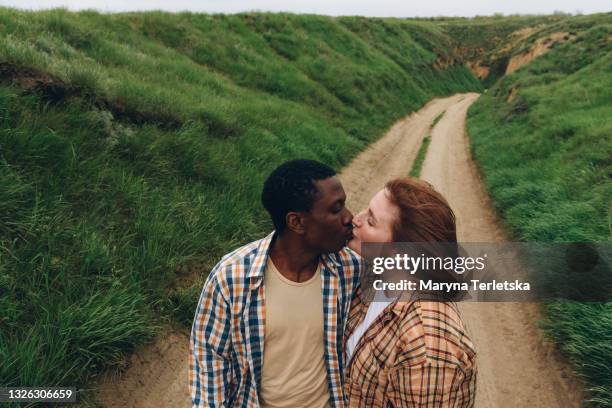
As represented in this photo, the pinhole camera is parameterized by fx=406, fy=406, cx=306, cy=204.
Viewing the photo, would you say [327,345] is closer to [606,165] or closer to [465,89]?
[606,165]

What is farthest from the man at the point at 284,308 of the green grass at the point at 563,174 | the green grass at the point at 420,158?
the green grass at the point at 420,158

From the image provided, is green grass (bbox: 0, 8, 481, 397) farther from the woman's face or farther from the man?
the woman's face

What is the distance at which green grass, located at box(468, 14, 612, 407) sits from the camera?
12.4ft

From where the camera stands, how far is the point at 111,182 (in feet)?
15.8

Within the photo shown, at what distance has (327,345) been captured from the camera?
78.5 inches

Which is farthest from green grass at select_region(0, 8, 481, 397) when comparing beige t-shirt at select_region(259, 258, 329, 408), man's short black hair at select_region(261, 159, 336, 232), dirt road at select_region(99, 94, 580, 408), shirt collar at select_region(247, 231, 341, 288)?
man's short black hair at select_region(261, 159, 336, 232)

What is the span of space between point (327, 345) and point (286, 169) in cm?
89

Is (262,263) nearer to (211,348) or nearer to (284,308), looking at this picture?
(284,308)

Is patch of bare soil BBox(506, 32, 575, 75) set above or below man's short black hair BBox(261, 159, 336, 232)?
above

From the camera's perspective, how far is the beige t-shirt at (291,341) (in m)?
1.95

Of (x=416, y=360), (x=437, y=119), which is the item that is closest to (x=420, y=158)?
(x=437, y=119)

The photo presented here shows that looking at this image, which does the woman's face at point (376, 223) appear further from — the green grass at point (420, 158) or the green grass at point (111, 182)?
the green grass at point (420, 158)

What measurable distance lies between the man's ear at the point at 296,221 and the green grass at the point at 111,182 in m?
2.17

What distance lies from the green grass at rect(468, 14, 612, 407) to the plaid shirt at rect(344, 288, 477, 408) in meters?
2.64
